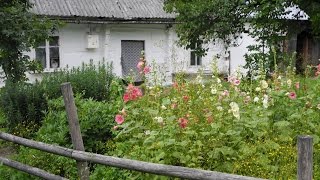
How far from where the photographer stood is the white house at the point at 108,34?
13539 millimetres

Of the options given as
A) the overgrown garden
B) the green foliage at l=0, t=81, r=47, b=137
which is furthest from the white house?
the overgrown garden

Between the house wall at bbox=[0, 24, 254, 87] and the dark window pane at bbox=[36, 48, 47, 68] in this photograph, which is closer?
the dark window pane at bbox=[36, 48, 47, 68]

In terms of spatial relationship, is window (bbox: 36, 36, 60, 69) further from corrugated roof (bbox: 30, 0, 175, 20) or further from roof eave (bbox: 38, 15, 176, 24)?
corrugated roof (bbox: 30, 0, 175, 20)

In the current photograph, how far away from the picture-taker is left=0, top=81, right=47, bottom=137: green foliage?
6.71 meters

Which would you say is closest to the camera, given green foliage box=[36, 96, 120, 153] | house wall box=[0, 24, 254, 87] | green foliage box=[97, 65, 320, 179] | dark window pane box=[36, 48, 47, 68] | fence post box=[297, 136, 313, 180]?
fence post box=[297, 136, 313, 180]

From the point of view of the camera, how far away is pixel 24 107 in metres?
6.83

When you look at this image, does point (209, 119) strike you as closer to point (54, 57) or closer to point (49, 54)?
point (49, 54)

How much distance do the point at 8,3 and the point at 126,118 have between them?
444 centimetres

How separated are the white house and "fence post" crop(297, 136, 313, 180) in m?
10.9

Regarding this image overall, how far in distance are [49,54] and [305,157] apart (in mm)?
12237

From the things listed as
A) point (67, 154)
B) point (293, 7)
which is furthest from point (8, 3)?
point (293, 7)

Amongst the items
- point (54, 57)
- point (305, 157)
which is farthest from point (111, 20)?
point (305, 157)

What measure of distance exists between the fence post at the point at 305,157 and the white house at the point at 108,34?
35.8 feet

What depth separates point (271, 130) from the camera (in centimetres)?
376
